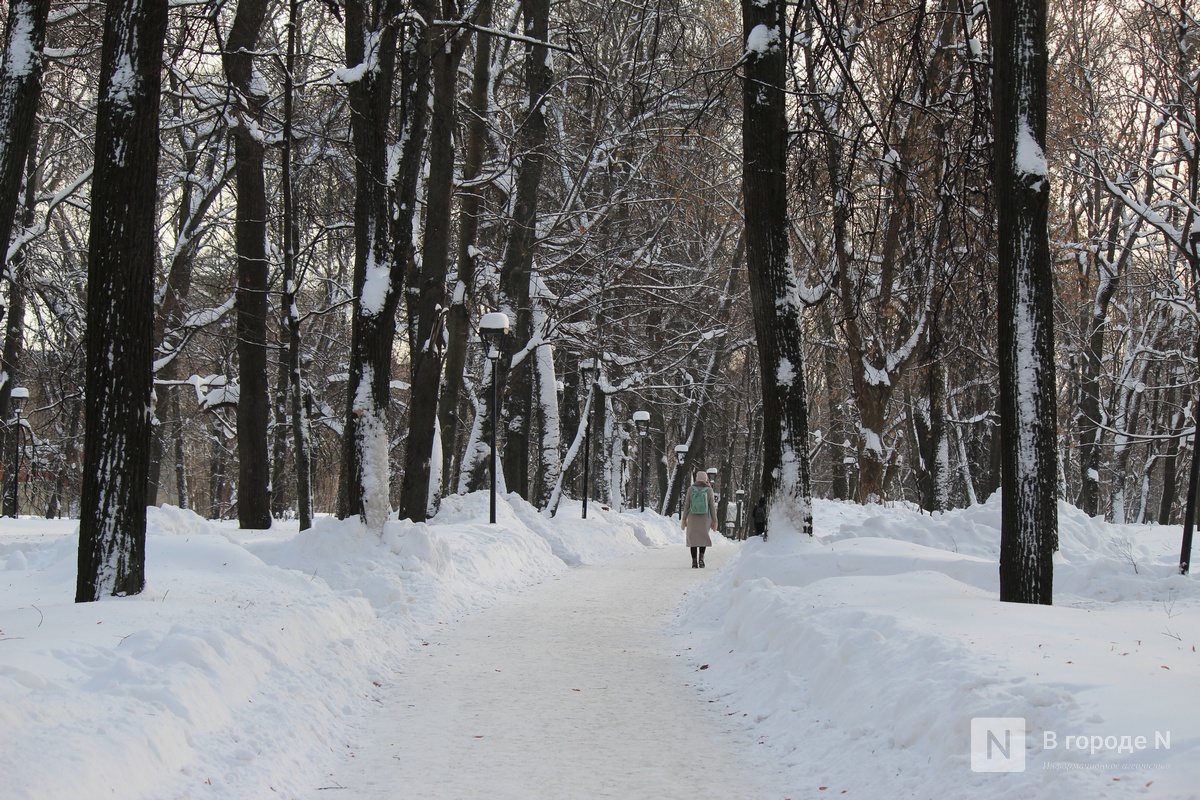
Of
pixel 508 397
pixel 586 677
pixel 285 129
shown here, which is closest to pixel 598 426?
pixel 508 397

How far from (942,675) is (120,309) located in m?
6.23

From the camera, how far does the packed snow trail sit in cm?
498

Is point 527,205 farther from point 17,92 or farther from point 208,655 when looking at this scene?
point 208,655

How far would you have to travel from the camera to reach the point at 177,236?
20.0 metres

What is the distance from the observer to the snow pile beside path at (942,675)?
389 centimetres

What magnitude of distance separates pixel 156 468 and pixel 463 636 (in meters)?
20.5

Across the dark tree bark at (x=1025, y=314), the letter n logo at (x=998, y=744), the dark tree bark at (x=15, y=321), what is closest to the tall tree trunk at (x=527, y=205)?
the dark tree bark at (x=15, y=321)

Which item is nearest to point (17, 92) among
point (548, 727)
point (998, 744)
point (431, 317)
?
point (548, 727)

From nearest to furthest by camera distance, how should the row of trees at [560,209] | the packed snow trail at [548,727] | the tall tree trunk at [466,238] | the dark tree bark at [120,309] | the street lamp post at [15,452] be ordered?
the packed snow trail at [548,727] → the dark tree bark at [120,309] → the row of trees at [560,209] → the tall tree trunk at [466,238] → the street lamp post at [15,452]

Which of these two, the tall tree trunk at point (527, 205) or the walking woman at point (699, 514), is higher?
the tall tree trunk at point (527, 205)

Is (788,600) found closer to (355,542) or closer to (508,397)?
(355,542)

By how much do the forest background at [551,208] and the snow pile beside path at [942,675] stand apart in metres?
3.62

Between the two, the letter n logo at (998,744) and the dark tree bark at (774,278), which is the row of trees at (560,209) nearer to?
the dark tree bark at (774,278)

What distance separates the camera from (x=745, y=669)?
25.1ft
